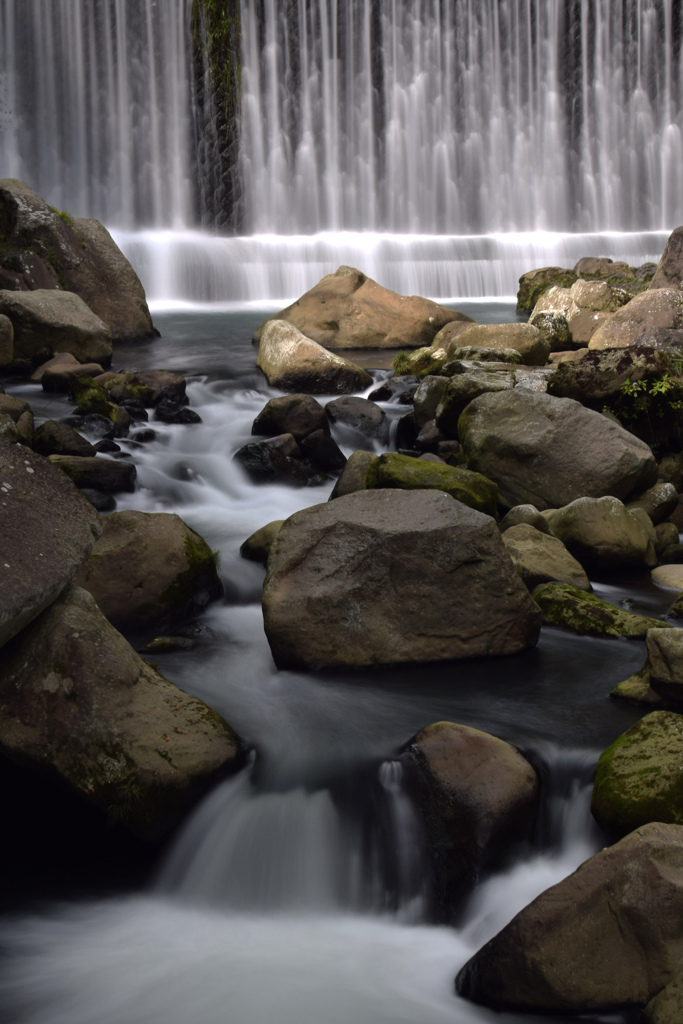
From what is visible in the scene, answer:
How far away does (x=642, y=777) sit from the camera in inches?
126

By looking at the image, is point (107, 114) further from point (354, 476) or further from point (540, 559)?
point (540, 559)

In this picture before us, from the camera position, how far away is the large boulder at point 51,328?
10.4 metres

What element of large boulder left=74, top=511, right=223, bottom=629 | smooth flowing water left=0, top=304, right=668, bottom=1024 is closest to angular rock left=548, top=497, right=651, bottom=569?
smooth flowing water left=0, top=304, right=668, bottom=1024

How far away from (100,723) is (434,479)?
3.10 meters

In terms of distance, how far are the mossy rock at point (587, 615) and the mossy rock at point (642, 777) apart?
4.42 ft

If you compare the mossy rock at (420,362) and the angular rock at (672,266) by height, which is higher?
the angular rock at (672,266)

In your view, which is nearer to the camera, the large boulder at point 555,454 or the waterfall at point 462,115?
the large boulder at point 555,454

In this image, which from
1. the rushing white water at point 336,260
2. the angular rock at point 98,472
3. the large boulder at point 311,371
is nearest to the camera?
the angular rock at point 98,472

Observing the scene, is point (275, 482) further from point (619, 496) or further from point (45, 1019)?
point (45, 1019)

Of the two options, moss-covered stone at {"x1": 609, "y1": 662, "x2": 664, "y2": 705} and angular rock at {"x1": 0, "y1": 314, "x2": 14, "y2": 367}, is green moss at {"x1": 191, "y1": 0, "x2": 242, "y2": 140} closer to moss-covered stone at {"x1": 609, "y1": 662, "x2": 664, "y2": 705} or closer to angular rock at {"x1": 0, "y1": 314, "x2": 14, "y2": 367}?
angular rock at {"x1": 0, "y1": 314, "x2": 14, "y2": 367}

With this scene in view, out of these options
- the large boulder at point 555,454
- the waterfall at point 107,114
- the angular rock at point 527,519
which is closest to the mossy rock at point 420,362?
the large boulder at point 555,454

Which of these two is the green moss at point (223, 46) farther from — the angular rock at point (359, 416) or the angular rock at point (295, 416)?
the angular rock at point (295, 416)

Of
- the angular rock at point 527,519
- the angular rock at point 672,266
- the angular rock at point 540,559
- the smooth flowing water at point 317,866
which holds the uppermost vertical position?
the angular rock at point 672,266

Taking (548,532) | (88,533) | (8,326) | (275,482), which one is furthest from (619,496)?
(8,326)
